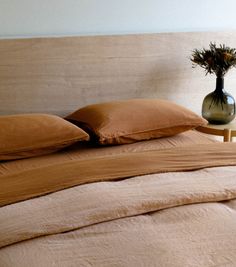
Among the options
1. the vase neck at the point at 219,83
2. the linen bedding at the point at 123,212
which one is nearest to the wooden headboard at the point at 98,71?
the vase neck at the point at 219,83

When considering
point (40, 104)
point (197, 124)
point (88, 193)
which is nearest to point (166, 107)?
point (197, 124)

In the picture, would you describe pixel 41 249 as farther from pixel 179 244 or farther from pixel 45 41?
pixel 45 41

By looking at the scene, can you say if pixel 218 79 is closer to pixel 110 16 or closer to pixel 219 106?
pixel 219 106

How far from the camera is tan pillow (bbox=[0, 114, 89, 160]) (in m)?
1.99

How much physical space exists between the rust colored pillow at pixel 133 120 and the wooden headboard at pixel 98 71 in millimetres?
204

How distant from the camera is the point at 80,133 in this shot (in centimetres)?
213

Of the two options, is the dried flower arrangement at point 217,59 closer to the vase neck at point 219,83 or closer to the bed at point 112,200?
the vase neck at point 219,83

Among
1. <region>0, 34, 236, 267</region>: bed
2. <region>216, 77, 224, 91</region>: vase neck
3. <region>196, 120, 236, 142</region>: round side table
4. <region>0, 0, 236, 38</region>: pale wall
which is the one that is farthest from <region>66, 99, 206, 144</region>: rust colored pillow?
<region>0, 0, 236, 38</region>: pale wall

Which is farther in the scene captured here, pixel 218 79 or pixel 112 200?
pixel 218 79

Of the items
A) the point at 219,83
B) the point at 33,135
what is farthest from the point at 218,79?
the point at 33,135

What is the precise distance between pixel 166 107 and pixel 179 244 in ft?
3.75

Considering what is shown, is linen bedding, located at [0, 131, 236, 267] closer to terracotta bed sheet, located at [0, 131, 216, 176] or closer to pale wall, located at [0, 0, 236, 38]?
terracotta bed sheet, located at [0, 131, 216, 176]

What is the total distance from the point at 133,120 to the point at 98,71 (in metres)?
0.46

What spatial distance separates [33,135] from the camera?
6.66 feet
